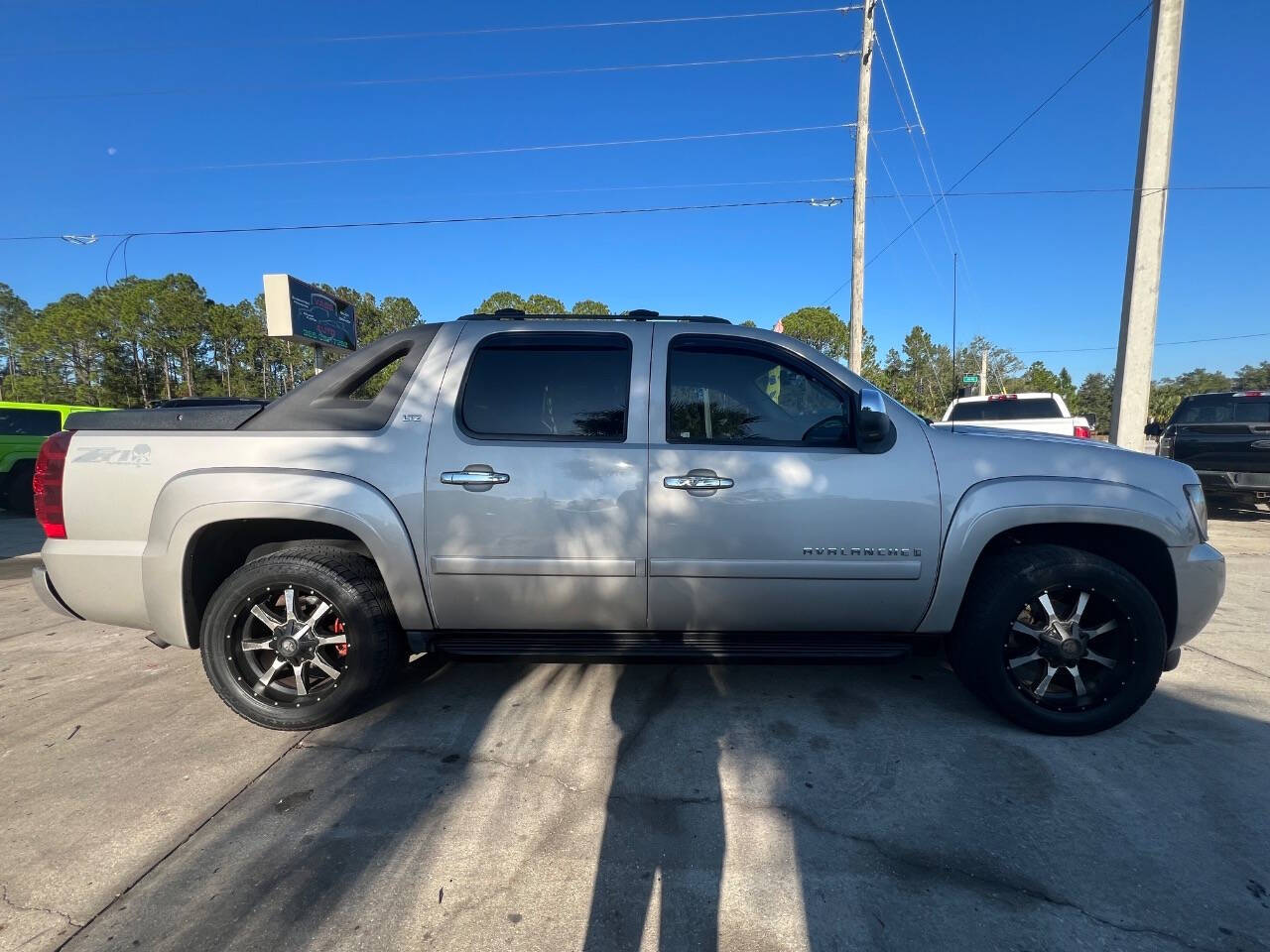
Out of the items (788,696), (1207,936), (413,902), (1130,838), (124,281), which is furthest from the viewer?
(124,281)

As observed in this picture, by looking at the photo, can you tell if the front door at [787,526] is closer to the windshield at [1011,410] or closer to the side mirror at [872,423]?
the side mirror at [872,423]

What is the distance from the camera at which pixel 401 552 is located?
2676mm

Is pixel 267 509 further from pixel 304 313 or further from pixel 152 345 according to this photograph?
pixel 152 345

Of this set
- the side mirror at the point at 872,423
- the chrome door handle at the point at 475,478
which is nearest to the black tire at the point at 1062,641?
the side mirror at the point at 872,423

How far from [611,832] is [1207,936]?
1.77 m

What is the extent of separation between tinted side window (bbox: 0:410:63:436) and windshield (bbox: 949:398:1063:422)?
627 inches

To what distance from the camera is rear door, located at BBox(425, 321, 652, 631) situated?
266cm

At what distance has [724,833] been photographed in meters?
2.12

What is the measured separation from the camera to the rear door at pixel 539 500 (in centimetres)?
266

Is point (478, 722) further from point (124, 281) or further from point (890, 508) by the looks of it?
point (124, 281)

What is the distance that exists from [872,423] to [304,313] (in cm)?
1791

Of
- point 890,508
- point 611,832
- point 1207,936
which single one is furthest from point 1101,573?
point 611,832

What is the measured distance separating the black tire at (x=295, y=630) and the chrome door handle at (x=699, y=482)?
1472mm

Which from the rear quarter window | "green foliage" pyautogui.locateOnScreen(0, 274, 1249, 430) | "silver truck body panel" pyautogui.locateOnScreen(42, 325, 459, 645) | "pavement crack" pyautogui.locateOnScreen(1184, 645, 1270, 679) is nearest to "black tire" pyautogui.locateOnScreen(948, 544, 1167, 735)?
"pavement crack" pyautogui.locateOnScreen(1184, 645, 1270, 679)
